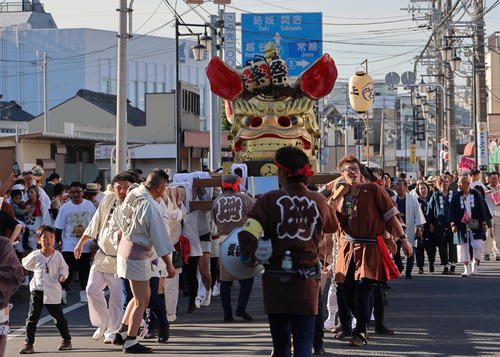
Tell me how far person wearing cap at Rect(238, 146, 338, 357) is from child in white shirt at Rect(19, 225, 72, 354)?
10.8 feet

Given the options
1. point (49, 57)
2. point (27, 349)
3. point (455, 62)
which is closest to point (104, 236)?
point (27, 349)

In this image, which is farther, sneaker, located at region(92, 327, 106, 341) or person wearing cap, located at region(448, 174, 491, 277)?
person wearing cap, located at region(448, 174, 491, 277)

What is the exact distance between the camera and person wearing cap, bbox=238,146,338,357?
5.44 meters

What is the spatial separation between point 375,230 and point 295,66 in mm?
22094

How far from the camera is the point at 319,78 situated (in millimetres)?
14664

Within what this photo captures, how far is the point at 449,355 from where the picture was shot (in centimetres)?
736

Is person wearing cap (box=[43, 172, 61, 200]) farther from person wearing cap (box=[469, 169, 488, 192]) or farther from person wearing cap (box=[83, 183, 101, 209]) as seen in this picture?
person wearing cap (box=[469, 169, 488, 192])

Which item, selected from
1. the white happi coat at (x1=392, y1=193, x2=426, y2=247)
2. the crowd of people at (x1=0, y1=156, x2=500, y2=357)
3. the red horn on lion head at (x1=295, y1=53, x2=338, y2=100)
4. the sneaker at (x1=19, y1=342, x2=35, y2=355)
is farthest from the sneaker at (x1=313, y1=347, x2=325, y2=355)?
the red horn on lion head at (x1=295, y1=53, x2=338, y2=100)

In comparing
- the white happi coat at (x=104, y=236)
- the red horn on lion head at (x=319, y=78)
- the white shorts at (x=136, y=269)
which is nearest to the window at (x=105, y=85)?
the red horn on lion head at (x=319, y=78)

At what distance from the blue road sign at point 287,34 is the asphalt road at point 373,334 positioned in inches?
694

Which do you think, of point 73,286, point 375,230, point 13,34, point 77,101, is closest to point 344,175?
point 375,230

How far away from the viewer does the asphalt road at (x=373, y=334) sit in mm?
7707

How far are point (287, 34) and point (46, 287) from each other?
21.7 metres

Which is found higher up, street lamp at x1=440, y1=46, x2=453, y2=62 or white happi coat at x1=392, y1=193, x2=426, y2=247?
street lamp at x1=440, y1=46, x2=453, y2=62
